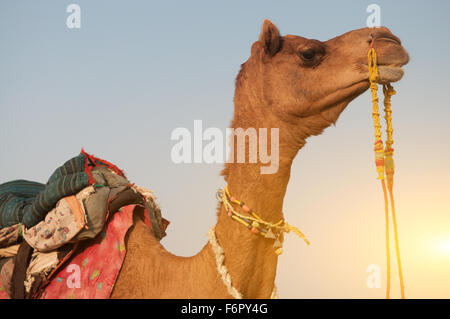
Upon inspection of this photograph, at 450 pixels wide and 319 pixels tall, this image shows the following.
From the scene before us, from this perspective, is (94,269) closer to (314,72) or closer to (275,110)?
(275,110)

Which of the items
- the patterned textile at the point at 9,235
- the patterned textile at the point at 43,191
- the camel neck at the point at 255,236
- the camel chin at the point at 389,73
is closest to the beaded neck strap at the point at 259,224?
the camel neck at the point at 255,236

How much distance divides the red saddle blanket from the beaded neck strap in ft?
2.85

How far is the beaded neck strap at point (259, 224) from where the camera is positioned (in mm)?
2742

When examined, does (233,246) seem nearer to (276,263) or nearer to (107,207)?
(276,263)

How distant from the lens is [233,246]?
2.80m

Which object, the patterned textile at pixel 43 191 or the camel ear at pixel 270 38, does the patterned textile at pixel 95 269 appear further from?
the camel ear at pixel 270 38

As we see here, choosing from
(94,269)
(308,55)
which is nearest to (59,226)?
(94,269)

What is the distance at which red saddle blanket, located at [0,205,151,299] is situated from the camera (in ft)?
10.3

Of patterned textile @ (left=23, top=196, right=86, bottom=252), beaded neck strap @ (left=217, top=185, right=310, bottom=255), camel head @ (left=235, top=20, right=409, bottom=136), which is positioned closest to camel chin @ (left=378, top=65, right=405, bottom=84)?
camel head @ (left=235, top=20, right=409, bottom=136)

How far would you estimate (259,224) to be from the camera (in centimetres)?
275

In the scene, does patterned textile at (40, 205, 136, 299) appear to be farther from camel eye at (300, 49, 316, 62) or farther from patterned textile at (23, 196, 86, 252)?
camel eye at (300, 49, 316, 62)

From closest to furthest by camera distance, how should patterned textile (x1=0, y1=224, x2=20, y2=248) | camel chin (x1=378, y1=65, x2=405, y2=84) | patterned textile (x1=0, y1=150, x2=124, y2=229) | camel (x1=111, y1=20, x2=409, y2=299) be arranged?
camel chin (x1=378, y1=65, x2=405, y2=84)
camel (x1=111, y1=20, x2=409, y2=299)
patterned textile (x1=0, y1=150, x2=124, y2=229)
patterned textile (x1=0, y1=224, x2=20, y2=248)

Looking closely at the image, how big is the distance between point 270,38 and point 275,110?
436 mm

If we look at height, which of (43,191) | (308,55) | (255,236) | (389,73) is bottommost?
(255,236)
